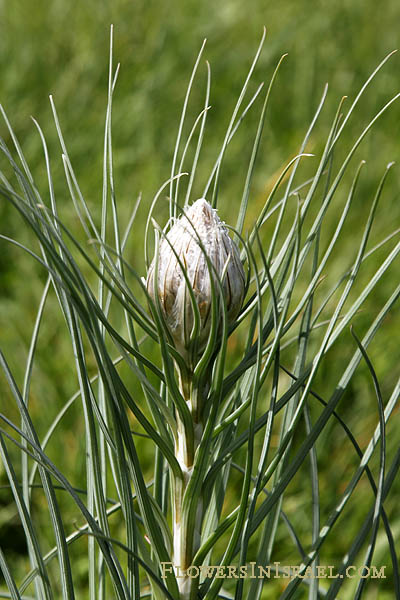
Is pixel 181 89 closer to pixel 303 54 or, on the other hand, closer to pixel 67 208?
pixel 303 54

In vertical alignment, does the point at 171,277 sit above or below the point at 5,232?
below

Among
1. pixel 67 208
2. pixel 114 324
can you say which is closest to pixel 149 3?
pixel 67 208

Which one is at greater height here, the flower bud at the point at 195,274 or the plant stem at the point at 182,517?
the flower bud at the point at 195,274

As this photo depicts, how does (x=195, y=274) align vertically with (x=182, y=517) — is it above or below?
above

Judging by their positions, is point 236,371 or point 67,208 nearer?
point 236,371

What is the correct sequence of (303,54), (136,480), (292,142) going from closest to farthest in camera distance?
(136,480) → (292,142) → (303,54)

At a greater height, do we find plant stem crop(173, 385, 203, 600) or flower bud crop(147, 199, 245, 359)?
flower bud crop(147, 199, 245, 359)

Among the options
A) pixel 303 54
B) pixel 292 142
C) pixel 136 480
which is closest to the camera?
pixel 136 480

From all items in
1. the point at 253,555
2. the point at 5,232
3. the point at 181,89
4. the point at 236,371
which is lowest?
the point at 253,555
